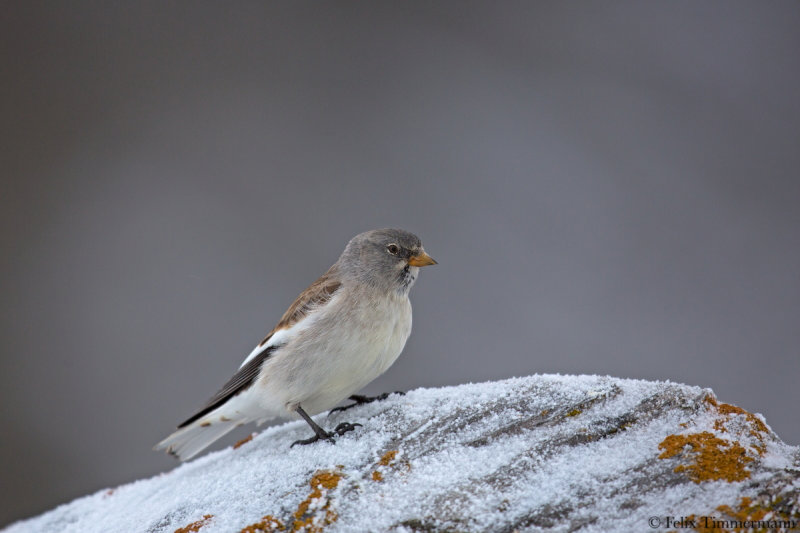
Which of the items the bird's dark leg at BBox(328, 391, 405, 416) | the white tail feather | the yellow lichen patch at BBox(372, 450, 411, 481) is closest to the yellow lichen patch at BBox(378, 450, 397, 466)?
the yellow lichen patch at BBox(372, 450, 411, 481)

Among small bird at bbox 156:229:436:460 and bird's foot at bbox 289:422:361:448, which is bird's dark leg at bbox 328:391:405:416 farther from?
bird's foot at bbox 289:422:361:448

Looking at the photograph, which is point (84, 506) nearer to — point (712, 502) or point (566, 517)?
point (566, 517)

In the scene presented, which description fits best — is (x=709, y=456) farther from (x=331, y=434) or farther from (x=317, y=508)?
(x=331, y=434)

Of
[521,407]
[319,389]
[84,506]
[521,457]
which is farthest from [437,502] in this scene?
[84,506]

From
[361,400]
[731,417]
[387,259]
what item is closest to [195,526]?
[361,400]

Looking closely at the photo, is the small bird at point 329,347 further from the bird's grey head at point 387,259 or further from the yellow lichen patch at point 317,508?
the yellow lichen patch at point 317,508

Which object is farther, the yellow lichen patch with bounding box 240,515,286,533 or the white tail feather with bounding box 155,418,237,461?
the white tail feather with bounding box 155,418,237,461

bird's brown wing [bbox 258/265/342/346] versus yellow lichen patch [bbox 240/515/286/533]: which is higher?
bird's brown wing [bbox 258/265/342/346]
